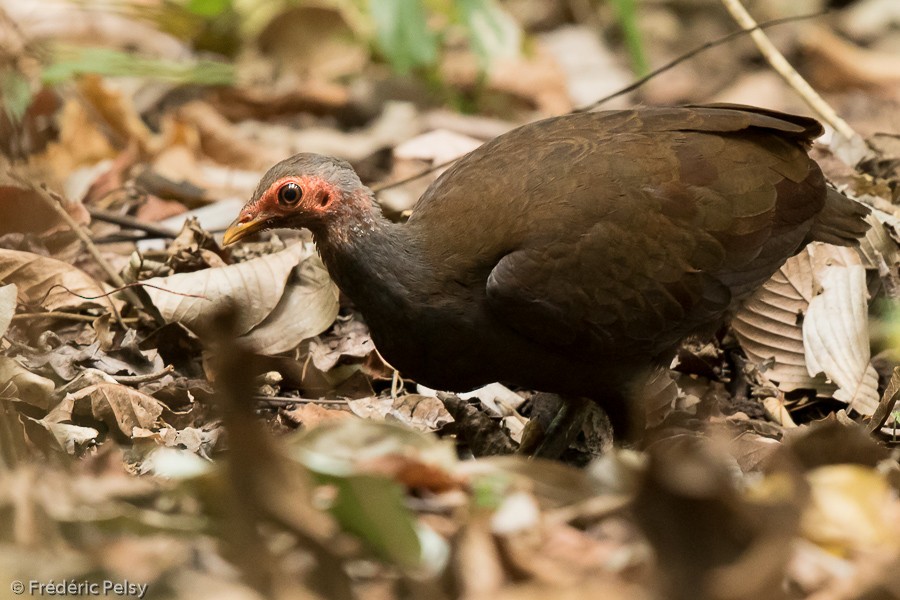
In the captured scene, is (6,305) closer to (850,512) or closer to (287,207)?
(287,207)

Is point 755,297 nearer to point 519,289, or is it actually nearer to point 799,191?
point 799,191

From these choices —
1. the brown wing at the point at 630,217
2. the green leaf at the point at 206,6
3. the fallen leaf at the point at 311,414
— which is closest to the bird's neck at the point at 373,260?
the brown wing at the point at 630,217

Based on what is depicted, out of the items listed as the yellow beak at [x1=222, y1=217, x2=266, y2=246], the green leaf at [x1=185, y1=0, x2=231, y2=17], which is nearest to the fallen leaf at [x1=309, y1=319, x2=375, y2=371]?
the yellow beak at [x1=222, y1=217, x2=266, y2=246]

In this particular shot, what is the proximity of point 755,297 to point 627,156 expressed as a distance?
44.7 inches

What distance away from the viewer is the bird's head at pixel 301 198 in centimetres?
421

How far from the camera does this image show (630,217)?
165 inches

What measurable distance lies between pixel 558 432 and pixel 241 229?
4.99 ft

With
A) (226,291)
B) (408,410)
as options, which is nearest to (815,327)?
(408,410)

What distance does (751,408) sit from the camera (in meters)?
4.78

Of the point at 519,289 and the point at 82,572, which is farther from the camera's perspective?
the point at 519,289

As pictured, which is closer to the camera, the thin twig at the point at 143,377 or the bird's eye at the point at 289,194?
the bird's eye at the point at 289,194

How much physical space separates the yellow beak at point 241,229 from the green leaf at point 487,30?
→ 3.13m

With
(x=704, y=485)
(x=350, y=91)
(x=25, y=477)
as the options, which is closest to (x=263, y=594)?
(x=25, y=477)

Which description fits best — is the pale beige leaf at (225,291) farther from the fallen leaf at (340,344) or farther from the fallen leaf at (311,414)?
the fallen leaf at (311,414)
